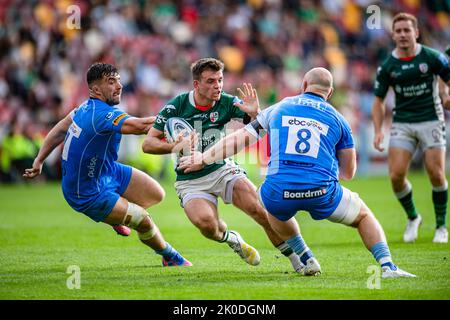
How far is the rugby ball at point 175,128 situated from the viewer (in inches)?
350

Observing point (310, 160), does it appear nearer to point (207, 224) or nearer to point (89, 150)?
point (207, 224)

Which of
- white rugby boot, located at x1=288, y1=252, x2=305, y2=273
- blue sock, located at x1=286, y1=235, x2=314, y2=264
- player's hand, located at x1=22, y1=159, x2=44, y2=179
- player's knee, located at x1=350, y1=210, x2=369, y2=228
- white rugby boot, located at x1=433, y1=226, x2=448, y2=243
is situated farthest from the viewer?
white rugby boot, located at x1=433, y1=226, x2=448, y2=243

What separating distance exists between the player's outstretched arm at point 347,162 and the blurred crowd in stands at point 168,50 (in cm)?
1579

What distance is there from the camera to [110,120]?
8859 millimetres

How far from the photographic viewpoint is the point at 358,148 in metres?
24.2

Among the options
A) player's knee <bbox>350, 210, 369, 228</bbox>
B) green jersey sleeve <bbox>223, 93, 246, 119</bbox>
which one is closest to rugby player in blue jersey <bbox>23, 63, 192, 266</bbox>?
green jersey sleeve <bbox>223, 93, 246, 119</bbox>

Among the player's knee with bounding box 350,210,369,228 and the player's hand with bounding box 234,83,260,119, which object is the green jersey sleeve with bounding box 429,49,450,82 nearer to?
the player's hand with bounding box 234,83,260,119

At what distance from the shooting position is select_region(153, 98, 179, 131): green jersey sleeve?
879 cm

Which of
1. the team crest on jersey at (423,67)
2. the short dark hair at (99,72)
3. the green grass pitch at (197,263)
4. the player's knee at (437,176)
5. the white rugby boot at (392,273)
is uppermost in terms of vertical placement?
the team crest on jersey at (423,67)

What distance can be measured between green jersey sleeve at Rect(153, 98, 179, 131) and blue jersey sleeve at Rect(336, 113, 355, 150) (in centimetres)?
198

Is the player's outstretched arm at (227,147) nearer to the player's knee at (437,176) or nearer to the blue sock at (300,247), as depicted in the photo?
the blue sock at (300,247)

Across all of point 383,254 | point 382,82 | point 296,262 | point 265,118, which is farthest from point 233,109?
point 382,82

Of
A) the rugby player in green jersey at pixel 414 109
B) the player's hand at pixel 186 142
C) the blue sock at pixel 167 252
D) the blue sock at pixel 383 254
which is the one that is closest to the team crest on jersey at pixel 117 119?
the player's hand at pixel 186 142

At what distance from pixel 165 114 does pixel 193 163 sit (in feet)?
3.60
